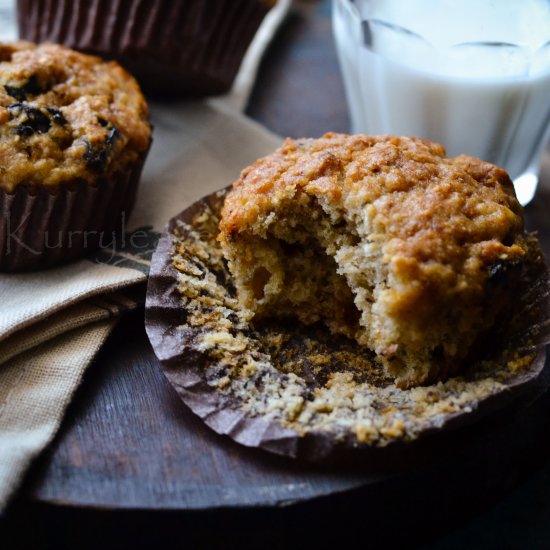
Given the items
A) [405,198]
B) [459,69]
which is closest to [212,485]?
[405,198]

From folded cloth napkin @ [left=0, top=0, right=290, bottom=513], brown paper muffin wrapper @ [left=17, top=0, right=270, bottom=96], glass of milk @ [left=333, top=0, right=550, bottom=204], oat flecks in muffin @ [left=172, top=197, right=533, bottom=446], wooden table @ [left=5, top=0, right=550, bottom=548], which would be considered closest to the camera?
wooden table @ [left=5, top=0, right=550, bottom=548]

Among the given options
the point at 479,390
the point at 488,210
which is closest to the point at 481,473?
the point at 479,390

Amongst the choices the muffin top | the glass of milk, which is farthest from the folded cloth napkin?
the glass of milk

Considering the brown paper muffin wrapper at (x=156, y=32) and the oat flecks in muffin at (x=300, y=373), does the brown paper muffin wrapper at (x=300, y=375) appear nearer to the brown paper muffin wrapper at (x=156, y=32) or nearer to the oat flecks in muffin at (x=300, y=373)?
the oat flecks in muffin at (x=300, y=373)

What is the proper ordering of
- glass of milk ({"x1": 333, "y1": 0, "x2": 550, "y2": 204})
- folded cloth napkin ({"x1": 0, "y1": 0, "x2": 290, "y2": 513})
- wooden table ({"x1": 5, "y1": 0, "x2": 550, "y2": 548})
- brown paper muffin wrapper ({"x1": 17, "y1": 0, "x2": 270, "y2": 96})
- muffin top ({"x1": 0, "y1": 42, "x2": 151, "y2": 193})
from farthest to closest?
1. brown paper muffin wrapper ({"x1": 17, "y1": 0, "x2": 270, "y2": 96})
2. glass of milk ({"x1": 333, "y1": 0, "x2": 550, "y2": 204})
3. muffin top ({"x1": 0, "y1": 42, "x2": 151, "y2": 193})
4. folded cloth napkin ({"x1": 0, "y1": 0, "x2": 290, "y2": 513})
5. wooden table ({"x1": 5, "y1": 0, "x2": 550, "y2": 548})

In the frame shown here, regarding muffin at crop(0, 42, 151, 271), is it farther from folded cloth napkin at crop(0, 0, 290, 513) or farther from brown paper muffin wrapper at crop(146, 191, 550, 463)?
brown paper muffin wrapper at crop(146, 191, 550, 463)

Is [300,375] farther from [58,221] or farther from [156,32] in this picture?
[156,32]

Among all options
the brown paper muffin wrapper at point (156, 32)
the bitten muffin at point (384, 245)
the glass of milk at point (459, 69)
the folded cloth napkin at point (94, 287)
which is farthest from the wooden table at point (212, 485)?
the brown paper muffin wrapper at point (156, 32)
